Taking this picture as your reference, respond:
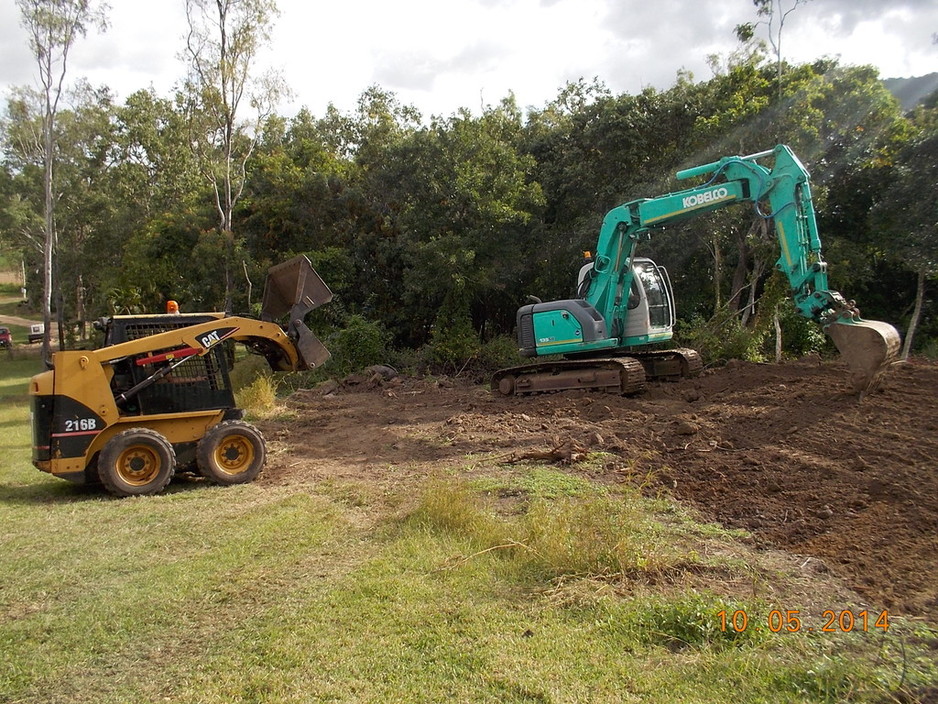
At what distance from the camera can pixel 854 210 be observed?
18656 millimetres

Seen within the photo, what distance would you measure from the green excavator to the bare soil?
19.2 inches

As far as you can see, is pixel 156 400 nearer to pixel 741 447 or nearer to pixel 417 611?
pixel 417 611

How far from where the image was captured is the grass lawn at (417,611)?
146 inches

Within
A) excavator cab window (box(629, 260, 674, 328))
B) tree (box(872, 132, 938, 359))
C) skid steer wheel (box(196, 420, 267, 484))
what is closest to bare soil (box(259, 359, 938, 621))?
skid steer wheel (box(196, 420, 267, 484))

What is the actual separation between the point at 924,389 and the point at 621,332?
16.0 ft

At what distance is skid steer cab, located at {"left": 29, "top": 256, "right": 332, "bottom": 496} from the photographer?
7879 millimetres

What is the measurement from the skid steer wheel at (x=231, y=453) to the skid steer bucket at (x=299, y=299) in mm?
1200

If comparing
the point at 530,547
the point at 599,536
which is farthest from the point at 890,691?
the point at 530,547

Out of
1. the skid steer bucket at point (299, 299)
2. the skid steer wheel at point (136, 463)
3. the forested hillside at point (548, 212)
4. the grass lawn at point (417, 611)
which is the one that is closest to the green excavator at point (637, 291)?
the forested hillside at point (548, 212)

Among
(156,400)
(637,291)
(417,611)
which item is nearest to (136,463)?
(156,400)

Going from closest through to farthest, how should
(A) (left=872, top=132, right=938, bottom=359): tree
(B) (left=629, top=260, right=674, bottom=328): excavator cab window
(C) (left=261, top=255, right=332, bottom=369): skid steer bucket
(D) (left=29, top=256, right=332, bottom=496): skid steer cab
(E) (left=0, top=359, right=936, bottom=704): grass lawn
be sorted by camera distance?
1. (E) (left=0, top=359, right=936, bottom=704): grass lawn
2. (D) (left=29, top=256, right=332, bottom=496): skid steer cab
3. (C) (left=261, top=255, right=332, bottom=369): skid steer bucket
4. (B) (left=629, top=260, right=674, bottom=328): excavator cab window
5. (A) (left=872, top=132, right=938, bottom=359): tree

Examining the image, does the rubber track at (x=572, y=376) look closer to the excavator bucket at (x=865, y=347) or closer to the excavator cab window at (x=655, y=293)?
the excavator cab window at (x=655, y=293)

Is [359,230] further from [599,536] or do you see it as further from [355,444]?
[599,536]
